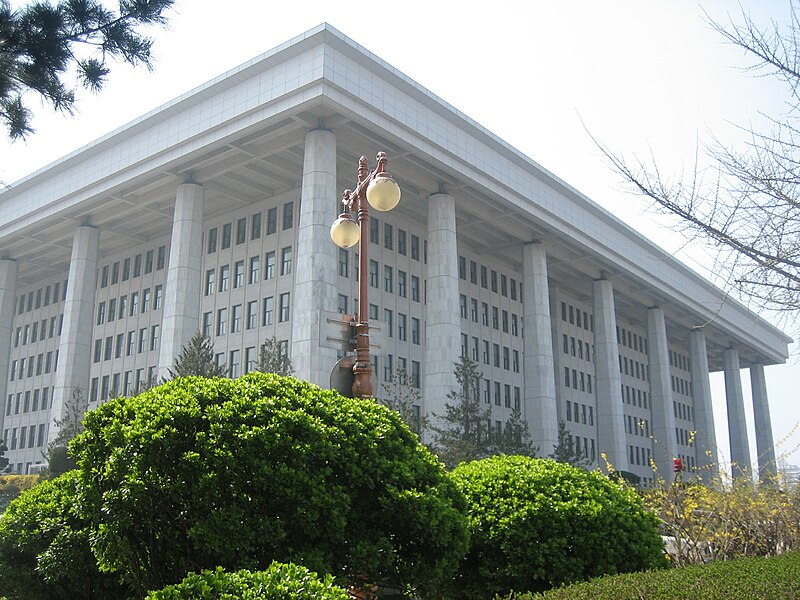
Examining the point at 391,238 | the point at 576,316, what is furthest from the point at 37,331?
the point at 576,316

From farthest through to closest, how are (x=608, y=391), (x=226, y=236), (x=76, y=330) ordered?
(x=608, y=391) < (x=226, y=236) < (x=76, y=330)

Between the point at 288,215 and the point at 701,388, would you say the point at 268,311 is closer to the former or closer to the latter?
the point at 288,215

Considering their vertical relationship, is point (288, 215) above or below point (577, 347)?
above

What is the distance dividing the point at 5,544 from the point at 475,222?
42.5 metres

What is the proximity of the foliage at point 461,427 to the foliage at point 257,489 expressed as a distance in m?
29.3

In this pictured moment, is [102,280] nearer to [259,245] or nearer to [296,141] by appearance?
[259,245]

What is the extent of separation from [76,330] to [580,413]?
40651 millimetres

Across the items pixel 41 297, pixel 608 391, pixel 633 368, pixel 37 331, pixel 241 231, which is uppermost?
pixel 41 297

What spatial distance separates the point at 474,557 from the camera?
29.2 ft

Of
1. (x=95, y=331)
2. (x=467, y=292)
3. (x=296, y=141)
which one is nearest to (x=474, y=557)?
(x=296, y=141)

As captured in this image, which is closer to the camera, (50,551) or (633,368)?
(50,551)

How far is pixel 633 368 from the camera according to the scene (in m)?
76.6

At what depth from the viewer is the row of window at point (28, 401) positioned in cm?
6094

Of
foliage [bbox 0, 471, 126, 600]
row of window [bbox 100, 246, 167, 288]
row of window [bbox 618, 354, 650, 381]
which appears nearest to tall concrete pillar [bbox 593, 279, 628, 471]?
row of window [bbox 618, 354, 650, 381]
